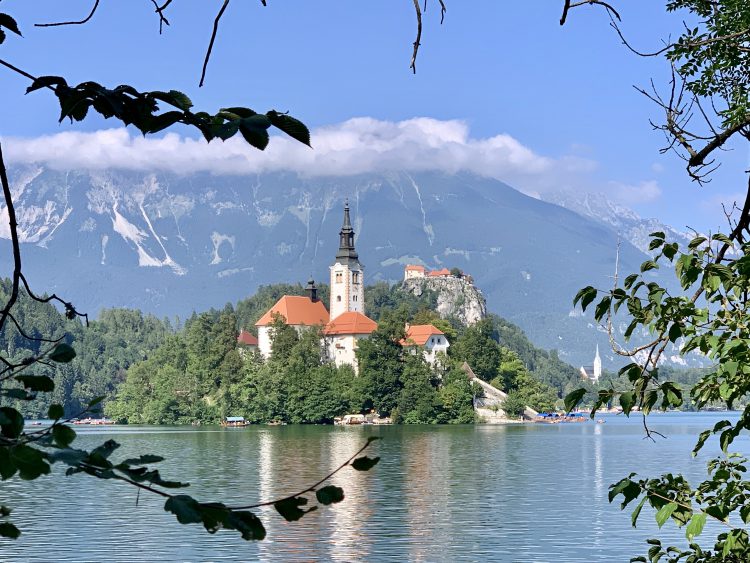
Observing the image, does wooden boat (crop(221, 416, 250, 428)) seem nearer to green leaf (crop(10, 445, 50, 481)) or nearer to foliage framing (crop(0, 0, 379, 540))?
foliage framing (crop(0, 0, 379, 540))

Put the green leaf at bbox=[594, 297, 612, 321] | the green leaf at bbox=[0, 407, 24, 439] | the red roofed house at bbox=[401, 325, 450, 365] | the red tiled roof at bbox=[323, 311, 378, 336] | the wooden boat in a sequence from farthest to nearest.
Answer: the red tiled roof at bbox=[323, 311, 378, 336] < the red roofed house at bbox=[401, 325, 450, 365] < the wooden boat < the green leaf at bbox=[594, 297, 612, 321] < the green leaf at bbox=[0, 407, 24, 439]

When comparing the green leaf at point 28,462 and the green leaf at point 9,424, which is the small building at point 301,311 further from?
the green leaf at point 28,462

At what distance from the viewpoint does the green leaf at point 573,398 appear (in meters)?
5.48

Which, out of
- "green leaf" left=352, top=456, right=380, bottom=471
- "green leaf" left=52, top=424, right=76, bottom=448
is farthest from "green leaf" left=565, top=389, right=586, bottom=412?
"green leaf" left=52, top=424, right=76, bottom=448

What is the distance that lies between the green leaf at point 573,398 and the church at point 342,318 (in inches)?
4340

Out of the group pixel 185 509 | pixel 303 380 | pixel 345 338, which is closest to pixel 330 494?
Answer: pixel 185 509

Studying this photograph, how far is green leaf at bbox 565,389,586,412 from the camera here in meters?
5.48

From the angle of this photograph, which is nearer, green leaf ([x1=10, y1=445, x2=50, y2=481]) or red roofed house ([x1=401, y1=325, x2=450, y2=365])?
green leaf ([x1=10, y1=445, x2=50, y2=481])

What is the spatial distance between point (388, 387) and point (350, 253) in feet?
117

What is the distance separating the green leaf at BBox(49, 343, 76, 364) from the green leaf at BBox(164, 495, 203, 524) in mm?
580

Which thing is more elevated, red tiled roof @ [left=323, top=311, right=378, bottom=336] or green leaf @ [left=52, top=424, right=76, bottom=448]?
red tiled roof @ [left=323, top=311, right=378, bottom=336]

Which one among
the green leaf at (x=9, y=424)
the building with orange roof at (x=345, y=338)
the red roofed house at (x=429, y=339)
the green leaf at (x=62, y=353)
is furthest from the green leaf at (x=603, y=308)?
the building with orange roof at (x=345, y=338)

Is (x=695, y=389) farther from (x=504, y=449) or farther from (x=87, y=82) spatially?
(x=504, y=449)

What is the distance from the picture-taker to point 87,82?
115 inches
